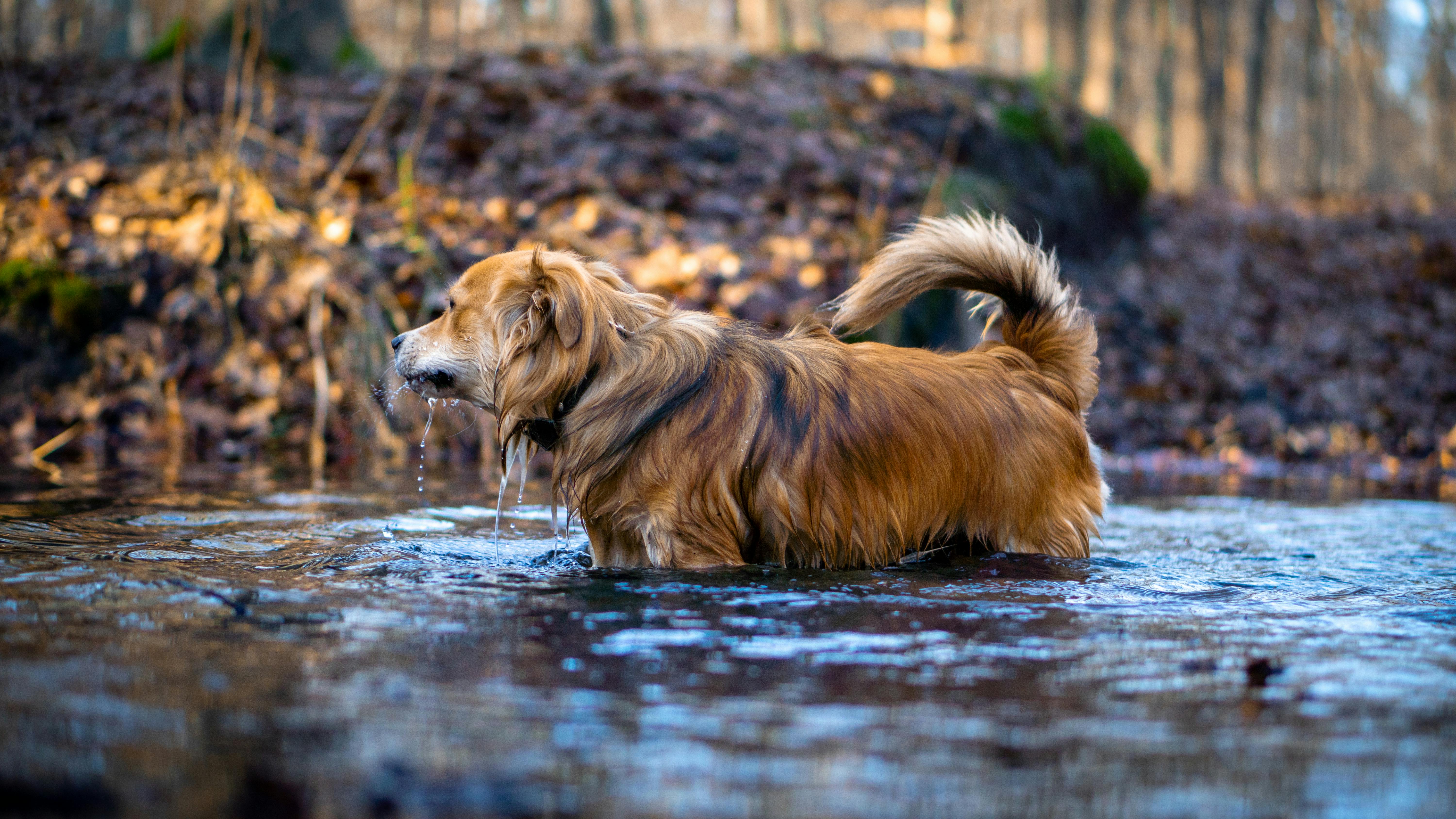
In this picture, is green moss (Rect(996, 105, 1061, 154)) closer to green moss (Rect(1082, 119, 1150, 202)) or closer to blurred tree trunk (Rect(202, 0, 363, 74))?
green moss (Rect(1082, 119, 1150, 202))

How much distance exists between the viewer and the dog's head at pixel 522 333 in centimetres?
442

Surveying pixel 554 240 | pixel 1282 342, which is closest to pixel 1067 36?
pixel 1282 342

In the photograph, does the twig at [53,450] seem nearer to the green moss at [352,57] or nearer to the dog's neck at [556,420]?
the dog's neck at [556,420]

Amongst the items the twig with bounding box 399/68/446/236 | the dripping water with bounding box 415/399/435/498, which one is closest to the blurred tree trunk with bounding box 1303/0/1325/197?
the twig with bounding box 399/68/446/236

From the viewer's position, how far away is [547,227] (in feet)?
34.1

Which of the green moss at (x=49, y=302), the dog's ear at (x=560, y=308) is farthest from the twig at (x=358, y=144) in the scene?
the dog's ear at (x=560, y=308)

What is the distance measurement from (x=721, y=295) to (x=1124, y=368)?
5252 mm

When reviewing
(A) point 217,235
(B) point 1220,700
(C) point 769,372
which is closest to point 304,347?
(A) point 217,235

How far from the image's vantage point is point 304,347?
8.99 m

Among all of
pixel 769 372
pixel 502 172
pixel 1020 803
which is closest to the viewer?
pixel 1020 803

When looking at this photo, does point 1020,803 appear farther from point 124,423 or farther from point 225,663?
point 124,423

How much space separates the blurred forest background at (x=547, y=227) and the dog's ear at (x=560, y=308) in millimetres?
1085

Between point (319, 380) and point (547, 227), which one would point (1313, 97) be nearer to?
point (547, 227)

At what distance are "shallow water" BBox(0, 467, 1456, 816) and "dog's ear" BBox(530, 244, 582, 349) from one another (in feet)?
2.89
